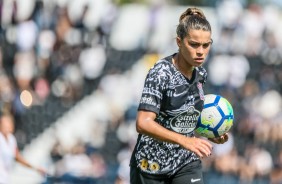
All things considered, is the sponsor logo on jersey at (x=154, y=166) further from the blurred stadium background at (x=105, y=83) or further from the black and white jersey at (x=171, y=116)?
the blurred stadium background at (x=105, y=83)

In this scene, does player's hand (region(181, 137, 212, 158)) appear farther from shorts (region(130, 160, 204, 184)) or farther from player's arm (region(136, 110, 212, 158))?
shorts (region(130, 160, 204, 184))

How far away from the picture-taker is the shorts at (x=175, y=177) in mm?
6832

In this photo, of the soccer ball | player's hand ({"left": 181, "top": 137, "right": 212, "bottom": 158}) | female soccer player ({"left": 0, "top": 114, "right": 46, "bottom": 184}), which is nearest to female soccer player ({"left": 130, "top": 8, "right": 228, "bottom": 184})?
the soccer ball

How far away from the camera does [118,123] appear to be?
52.7 ft

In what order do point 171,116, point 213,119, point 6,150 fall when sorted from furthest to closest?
point 6,150 < point 213,119 < point 171,116

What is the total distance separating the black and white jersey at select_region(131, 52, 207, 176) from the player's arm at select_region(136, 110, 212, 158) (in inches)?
8.7

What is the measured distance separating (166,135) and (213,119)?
1036mm

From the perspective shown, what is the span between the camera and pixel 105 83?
16.6 metres

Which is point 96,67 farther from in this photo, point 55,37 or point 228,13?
point 228,13

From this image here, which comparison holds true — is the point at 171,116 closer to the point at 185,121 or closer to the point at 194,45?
the point at 185,121

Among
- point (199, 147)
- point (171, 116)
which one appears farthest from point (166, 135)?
point (171, 116)

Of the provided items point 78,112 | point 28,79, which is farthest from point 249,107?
point 28,79

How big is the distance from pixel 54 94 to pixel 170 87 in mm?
9671

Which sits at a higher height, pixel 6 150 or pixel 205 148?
pixel 6 150
